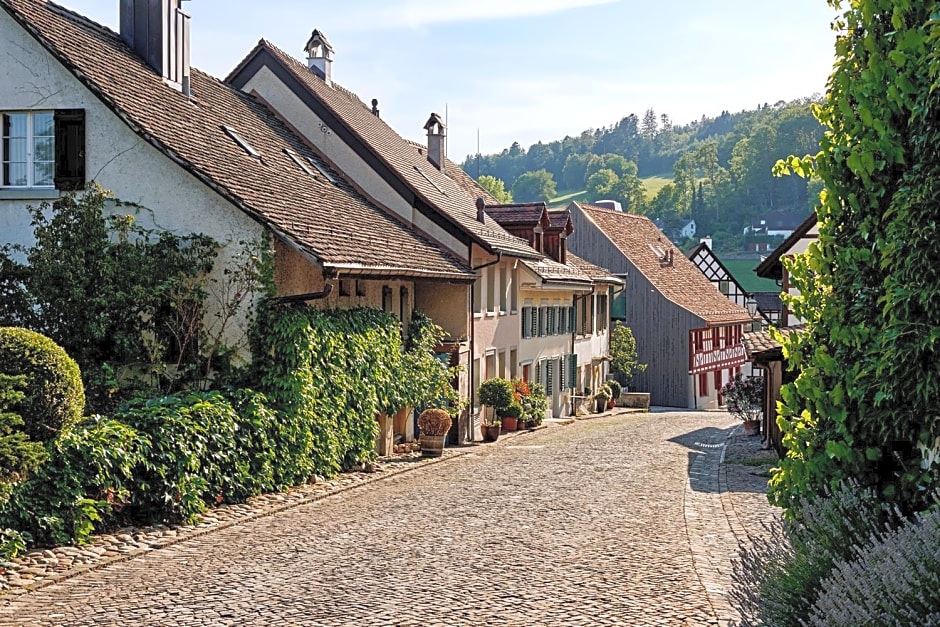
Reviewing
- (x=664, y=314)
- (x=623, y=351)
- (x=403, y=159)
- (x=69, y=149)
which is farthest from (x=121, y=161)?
(x=664, y=314)

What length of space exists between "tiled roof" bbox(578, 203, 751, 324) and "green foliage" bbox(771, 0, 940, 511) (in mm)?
45446

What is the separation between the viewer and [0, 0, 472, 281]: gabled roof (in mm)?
18406

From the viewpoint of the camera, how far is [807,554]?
6660 mm

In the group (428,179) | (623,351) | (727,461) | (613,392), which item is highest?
(428,179)

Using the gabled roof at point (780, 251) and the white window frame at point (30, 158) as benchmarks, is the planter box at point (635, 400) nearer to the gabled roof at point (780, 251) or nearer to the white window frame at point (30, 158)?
the gabled roof at point (780, 251)

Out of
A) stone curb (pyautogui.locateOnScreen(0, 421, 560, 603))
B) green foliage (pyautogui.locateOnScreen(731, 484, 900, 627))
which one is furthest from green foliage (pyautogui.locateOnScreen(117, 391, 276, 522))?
green foliage (pyautogui.locateOnScreen(731, 484, 900, 627))

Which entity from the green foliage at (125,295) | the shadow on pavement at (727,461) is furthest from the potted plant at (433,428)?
the green foliage at (125,295)

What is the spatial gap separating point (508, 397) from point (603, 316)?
1771 cm

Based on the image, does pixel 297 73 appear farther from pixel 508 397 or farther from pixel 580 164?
pixel 580 164

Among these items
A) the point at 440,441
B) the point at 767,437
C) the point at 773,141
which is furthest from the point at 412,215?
the point at 773,141

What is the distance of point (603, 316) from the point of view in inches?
1890

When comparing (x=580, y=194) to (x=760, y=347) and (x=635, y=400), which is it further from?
(x=760, y=347)

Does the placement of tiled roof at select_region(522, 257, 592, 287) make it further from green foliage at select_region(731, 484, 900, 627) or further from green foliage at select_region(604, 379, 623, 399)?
green foliage at select_region(731, 484, 900, 627)

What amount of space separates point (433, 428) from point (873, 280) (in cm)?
1653
